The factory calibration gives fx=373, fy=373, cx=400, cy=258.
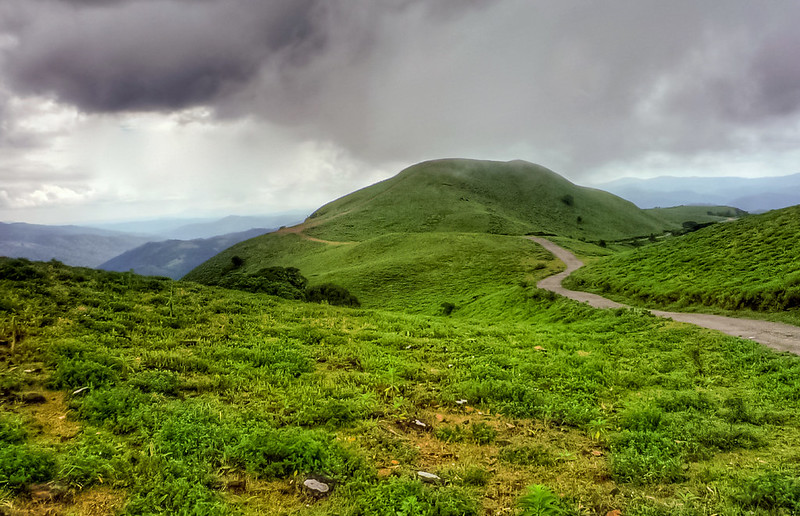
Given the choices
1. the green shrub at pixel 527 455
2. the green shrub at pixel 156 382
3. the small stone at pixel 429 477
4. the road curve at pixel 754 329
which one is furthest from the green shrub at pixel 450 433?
the road curve at pixel 754 329

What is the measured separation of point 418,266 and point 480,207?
218 feet

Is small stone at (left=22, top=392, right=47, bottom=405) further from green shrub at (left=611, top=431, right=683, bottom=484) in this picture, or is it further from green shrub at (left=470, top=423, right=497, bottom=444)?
green shrub at (left=611, top=431, right=683, bottom=484)

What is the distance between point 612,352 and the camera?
14.5m

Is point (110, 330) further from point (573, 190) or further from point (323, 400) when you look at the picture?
point (573, 190)

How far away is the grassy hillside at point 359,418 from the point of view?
5.29 m

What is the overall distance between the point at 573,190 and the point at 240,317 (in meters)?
166

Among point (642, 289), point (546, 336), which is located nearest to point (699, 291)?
point (642, 289)

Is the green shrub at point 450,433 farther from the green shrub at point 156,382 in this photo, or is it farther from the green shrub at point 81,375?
the green shrub at point 81,375

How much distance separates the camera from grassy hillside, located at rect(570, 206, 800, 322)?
19.2 meters

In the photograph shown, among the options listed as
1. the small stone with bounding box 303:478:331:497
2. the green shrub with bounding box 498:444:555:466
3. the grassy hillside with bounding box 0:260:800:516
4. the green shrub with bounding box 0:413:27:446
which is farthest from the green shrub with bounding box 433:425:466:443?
the green shrub with bounding box 0:413:27:446

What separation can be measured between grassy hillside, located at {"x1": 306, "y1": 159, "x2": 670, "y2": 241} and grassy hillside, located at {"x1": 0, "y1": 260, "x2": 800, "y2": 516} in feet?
300

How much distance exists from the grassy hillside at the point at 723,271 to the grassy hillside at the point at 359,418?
778 cm

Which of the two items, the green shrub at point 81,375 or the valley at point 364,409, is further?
the green shrub at point 81,375

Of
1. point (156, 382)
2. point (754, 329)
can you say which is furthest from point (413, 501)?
point (754, 329)
